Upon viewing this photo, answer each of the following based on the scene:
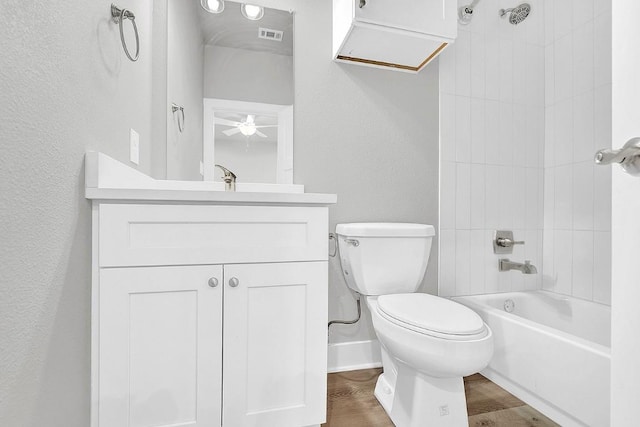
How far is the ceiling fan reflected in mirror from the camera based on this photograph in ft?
4.92

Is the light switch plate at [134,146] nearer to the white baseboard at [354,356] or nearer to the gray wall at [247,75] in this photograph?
the gray wall at [247,75]

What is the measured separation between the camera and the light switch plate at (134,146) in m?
1.14

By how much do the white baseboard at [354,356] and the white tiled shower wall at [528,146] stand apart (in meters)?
0.54

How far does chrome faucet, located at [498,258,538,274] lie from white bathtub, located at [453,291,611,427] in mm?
234

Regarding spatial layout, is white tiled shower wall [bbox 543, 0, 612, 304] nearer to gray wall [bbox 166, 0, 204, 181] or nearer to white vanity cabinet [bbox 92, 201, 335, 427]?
white vanity cabinet [bbox 92, 201, 335, 427]

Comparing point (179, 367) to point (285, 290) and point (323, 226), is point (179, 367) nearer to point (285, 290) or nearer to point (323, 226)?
point (285, 290)

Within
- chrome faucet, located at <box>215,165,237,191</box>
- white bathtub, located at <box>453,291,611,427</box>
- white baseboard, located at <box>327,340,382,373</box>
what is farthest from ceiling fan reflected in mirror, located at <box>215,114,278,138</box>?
white bathtub, located at <box>453,291,611,427</box>

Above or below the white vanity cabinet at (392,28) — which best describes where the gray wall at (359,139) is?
below

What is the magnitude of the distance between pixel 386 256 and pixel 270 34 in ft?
4.11

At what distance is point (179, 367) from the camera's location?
893mm

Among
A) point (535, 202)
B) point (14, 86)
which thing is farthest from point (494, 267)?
point (14, 86)

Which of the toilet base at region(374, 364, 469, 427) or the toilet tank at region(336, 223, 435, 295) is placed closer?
the toilet base at region(374, 364, 469, 427)

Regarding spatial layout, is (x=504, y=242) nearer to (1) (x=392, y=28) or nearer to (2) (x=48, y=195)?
(1) (x=392, y=28)

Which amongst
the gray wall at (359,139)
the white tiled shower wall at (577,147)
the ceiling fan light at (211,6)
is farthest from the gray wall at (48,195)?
the white tiled shower wall at (577,147)
